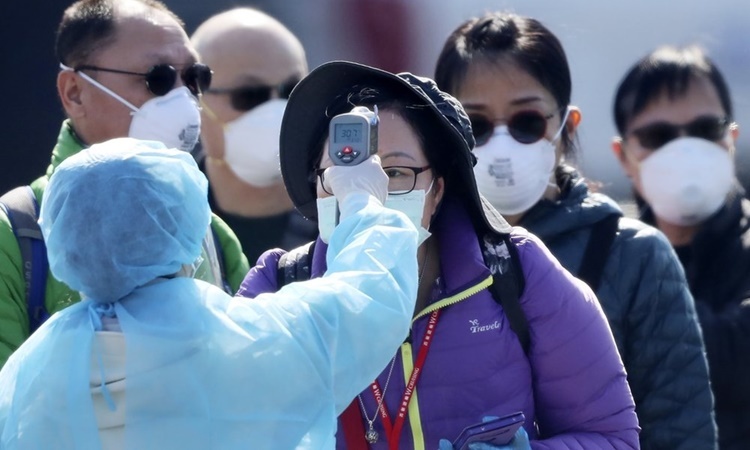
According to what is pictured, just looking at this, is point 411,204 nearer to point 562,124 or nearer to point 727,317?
point 562,124

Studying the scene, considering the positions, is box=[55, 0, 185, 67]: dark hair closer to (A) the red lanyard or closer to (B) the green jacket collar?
(B) the green jacket collar

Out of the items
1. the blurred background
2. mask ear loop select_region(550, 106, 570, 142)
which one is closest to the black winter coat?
mask ear loop select_region(550, 106, 570, 142)

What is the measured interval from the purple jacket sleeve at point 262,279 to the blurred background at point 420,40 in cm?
260

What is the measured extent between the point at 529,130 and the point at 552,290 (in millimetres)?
1199

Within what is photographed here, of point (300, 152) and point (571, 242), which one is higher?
point (300, 152)

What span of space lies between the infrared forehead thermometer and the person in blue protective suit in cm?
27

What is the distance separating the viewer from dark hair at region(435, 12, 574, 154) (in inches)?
139

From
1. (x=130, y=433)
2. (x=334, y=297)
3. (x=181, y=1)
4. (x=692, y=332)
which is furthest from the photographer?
(x=181, y=1)

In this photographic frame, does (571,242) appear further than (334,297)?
Yes

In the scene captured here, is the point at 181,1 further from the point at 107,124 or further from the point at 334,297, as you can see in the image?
the point at 334,297

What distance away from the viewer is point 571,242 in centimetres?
331

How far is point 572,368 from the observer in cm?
246

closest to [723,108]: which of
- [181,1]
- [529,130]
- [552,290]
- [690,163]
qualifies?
[690,163]

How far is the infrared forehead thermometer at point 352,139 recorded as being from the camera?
7.65 ft
